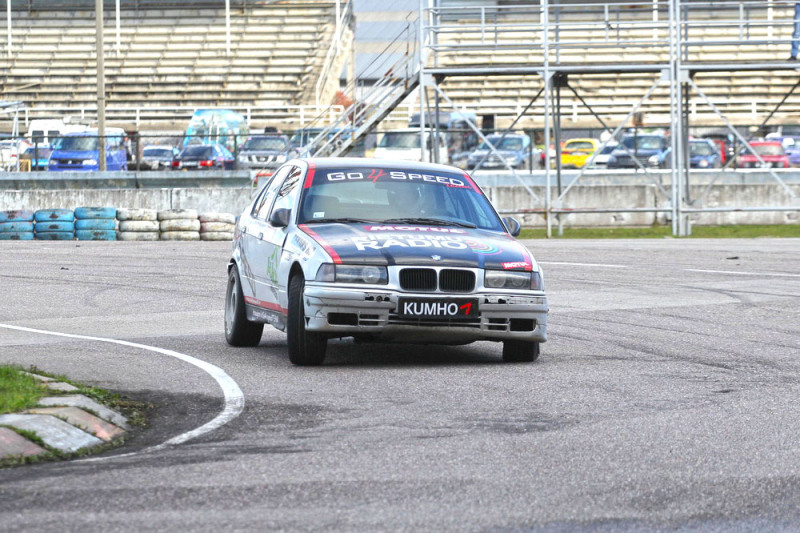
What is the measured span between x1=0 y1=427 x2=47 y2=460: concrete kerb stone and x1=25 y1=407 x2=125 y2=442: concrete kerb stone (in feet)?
1.59

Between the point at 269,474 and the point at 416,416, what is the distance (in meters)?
1.79

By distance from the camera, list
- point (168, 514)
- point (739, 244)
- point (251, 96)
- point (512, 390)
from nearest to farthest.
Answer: point (168, 514), point (512, 390), point (739, 244), point (251, 96)

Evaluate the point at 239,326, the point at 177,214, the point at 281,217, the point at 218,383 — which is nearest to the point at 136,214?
the point at 177,214

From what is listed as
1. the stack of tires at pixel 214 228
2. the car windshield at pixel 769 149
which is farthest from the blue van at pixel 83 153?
the car windshield at pixel 769 149

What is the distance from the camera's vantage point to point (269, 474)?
6.06 m

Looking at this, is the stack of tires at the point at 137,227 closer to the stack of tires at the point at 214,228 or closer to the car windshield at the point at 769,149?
the stack of tires at the point at 214,228

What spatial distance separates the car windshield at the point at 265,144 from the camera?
38469mm

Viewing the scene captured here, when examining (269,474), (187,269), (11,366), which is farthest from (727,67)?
(269,474)

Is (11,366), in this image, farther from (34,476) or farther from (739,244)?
(739,244)

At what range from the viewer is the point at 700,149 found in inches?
1511

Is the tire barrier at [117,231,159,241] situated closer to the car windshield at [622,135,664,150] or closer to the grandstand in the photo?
the car windshield at [622,135,664,150]

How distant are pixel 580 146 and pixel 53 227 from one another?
22.9 m

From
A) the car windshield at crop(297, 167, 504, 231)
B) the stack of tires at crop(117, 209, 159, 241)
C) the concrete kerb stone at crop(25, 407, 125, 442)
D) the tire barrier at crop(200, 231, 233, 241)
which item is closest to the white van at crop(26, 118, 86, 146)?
the stack of tires at crop(117, 209, 159, 241)

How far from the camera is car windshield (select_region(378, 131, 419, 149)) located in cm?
3981
